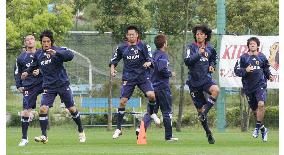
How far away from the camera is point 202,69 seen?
17.0 m

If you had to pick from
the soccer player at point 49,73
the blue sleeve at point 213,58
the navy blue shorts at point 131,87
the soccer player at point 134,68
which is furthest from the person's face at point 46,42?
the blue sleeve at point 213,58

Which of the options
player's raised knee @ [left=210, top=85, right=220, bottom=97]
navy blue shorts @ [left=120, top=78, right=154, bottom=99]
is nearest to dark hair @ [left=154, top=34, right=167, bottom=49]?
navy blue shorts @ [left=120, top=78, right=154, bottom=99]

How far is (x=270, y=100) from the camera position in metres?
29.9

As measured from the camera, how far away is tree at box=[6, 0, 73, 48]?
1112 inches

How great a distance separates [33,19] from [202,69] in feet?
40.8

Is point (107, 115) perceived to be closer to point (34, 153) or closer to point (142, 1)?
point (142, 1)

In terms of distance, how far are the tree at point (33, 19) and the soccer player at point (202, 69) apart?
38.6 feet

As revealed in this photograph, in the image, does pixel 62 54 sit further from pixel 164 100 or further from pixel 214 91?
pixel 214 91

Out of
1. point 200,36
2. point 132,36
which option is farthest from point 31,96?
point 200,36

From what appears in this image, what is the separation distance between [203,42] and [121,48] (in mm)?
1829

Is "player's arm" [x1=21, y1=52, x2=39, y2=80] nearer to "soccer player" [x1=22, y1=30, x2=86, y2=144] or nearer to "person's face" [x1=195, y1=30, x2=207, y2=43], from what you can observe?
"soccer player" [x1=22, y1=30, x2=86, y2=144]

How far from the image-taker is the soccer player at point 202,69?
1681 centimetres

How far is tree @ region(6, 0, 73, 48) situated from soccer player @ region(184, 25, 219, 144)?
11.8m
